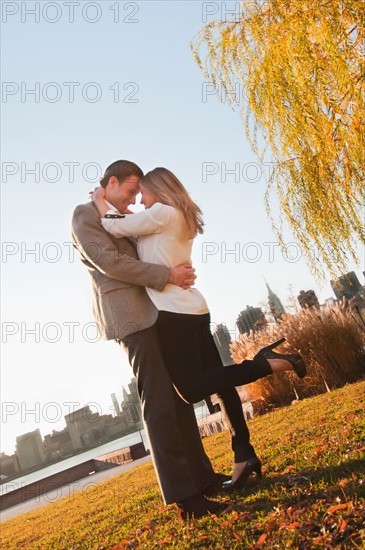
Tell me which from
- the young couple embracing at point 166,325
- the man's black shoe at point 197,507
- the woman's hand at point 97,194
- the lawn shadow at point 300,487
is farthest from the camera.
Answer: the woman's hand at point 97,194

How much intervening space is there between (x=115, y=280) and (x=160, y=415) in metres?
0.77

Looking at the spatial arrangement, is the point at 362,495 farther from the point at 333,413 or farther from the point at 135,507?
the point at 333,413

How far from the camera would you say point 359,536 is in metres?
1.64

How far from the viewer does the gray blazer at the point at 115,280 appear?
271 cm

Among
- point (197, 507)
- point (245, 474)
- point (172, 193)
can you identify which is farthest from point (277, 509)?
point (172, 193)

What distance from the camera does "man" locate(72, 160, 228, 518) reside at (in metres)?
2.52

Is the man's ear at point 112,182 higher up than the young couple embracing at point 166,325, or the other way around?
the man's ear at point 112,182

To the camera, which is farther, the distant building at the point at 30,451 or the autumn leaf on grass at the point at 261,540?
the distant building at the point at 30,451

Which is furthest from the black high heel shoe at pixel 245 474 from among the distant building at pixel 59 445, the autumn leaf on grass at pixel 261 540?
the distant building at pixel 59 445

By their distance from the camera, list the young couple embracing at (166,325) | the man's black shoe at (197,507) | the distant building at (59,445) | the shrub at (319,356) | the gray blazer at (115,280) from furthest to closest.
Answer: the distant building at (59,445)
the shrub at (319,356)
the gray blazer at (115,280)
the young couple embracing at (166,325)
the man's black shoe at (197,507)

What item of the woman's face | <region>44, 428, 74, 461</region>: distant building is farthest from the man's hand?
<region>44, 428, 74, 461</region>: distant building

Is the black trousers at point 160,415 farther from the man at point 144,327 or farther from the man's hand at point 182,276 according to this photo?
the man's hand at point 182,276

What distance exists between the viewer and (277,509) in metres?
2.13

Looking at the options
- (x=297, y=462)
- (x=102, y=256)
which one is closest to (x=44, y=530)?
(x=297, y=462)
